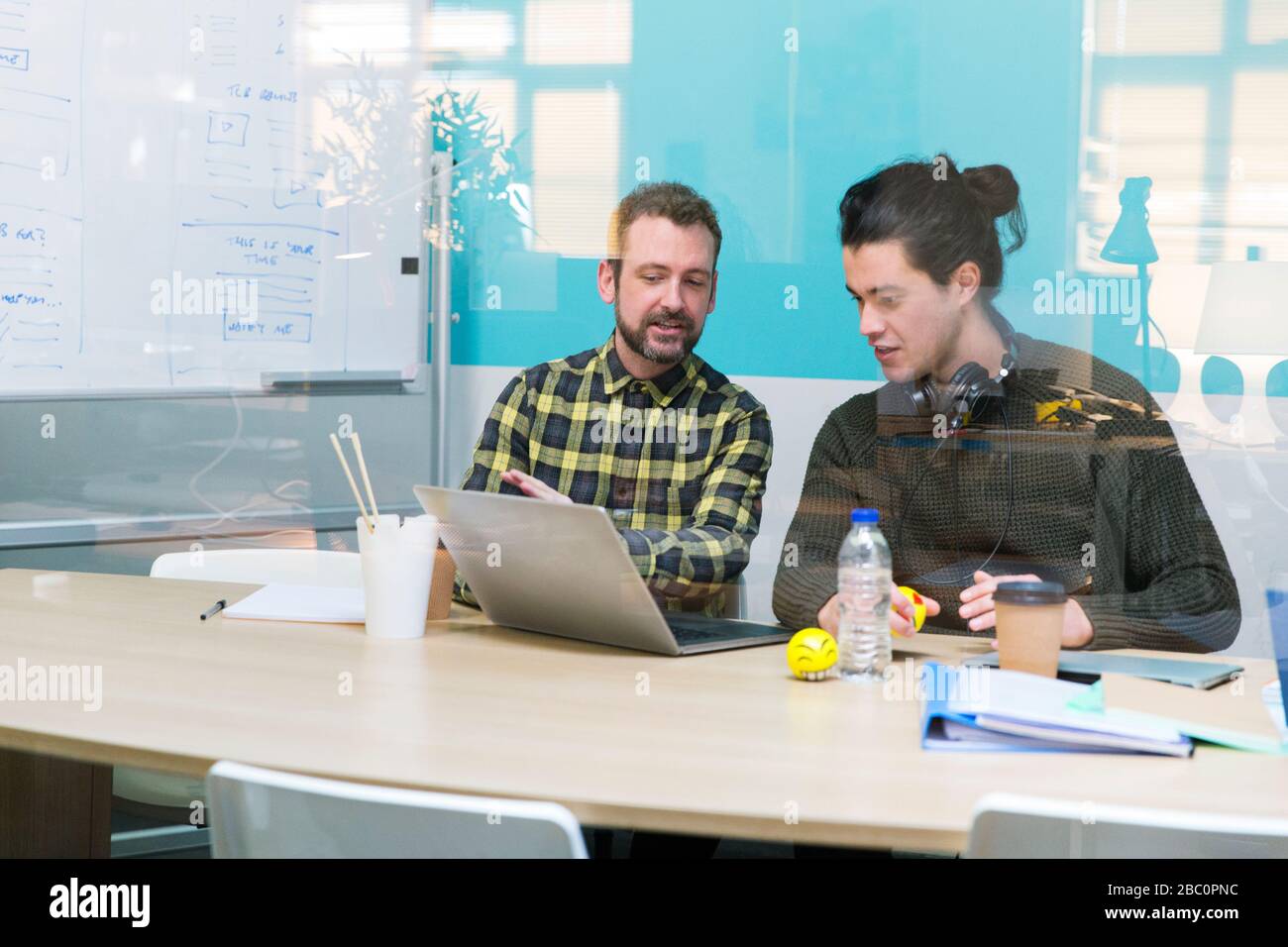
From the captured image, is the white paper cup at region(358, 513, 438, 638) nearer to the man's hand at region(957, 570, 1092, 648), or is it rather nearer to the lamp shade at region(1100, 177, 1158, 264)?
the man's hand at region(957, 570, 1092, 648)

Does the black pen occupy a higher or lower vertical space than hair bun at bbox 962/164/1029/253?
lower

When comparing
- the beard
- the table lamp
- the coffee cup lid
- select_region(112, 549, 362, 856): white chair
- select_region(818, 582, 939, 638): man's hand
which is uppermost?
the table lamp

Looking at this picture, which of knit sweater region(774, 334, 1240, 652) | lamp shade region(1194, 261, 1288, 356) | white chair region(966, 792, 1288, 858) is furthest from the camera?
lamp shade region(1194, 261, 1288, 356)

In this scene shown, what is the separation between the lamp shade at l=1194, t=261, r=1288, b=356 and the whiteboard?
195cm

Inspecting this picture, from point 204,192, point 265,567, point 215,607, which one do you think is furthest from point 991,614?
point 204,192

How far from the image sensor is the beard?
8.55 feet

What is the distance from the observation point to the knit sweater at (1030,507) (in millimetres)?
2027

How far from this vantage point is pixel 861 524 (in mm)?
1607

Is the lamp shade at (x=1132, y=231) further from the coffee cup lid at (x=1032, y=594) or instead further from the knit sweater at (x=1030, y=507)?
the coffee cup lid at (x=1032, y=594)

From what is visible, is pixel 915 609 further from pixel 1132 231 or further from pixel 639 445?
pixel 1132 231

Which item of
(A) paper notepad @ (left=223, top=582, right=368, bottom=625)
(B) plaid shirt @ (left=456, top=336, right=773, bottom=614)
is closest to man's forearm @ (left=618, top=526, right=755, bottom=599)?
(B) plaid shirt @ (left=456, top=336, right=773, bottom=614)

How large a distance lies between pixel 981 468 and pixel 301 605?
1.15 metres
